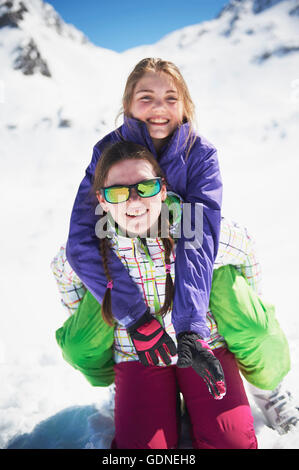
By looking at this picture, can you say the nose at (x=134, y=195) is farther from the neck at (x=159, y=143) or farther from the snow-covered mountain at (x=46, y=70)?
the snow-covered mountain at (x=46, y=70)

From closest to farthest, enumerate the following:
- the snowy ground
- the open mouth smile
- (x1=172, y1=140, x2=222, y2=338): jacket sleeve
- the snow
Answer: (x1=172, y1=140, x2=222, y2=338): jacket sleeve
the open mouth smile
the snowy ground
the snow

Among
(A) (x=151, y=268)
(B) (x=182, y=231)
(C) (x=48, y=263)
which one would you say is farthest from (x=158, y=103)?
(C) (x=48, y=263)

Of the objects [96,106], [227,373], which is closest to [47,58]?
[96,106]

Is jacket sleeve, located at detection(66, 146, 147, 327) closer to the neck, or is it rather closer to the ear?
the ear

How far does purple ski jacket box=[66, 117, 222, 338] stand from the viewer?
4.58 feet

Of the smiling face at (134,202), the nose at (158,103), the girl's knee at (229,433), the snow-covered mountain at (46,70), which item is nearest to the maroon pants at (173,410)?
the girl's knee at (229,433)

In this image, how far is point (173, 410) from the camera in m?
1.62

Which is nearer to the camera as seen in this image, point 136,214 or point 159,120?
point 136,214

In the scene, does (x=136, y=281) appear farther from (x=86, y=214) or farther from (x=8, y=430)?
(x=8, y=430)

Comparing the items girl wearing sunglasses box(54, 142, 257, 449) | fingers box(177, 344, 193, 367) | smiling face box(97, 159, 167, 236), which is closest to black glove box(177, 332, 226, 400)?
fingers box(177, 344, 193, 367)

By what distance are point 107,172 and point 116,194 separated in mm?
131

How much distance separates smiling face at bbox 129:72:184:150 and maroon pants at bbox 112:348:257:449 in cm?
109

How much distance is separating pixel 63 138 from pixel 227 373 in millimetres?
5751

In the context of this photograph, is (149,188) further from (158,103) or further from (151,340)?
(151,340)
